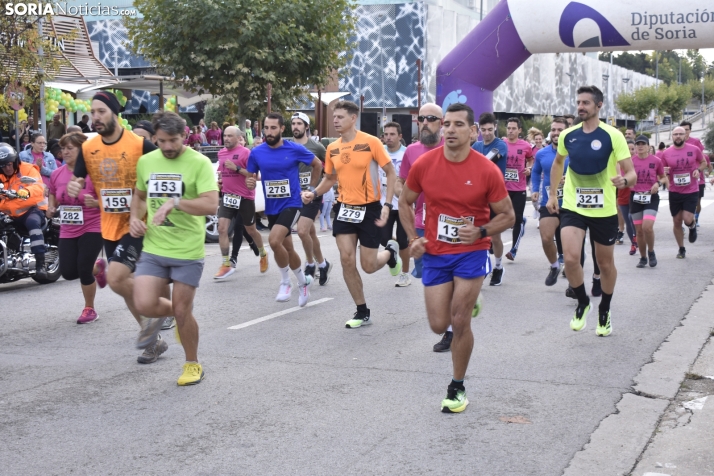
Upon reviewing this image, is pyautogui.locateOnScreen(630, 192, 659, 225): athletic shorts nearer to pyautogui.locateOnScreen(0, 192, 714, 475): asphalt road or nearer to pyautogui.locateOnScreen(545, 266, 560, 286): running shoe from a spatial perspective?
pyautogui.locateOnScreen(545, 266, 560, 286): running shoe

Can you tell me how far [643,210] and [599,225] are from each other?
513 centimetres

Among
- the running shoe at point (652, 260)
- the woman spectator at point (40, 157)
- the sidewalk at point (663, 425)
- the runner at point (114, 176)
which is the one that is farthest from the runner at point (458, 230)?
the woman spectator at point (40, 157)

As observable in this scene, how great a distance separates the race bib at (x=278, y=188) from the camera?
31.6ft

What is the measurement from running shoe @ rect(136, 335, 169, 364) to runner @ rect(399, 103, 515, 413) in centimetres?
237

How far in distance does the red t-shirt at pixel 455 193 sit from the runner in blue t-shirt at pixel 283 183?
4.00 m

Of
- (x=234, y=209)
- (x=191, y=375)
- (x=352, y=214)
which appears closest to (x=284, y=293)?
(x=352, y=214)

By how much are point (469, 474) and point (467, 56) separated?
45.4ft

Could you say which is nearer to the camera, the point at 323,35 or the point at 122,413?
the point at 122,413

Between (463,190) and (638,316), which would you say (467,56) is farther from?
(463,190)

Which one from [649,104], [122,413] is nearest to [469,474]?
[122,413]

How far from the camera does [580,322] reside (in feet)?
25.8

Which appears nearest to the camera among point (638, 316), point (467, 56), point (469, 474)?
point (469, 474)

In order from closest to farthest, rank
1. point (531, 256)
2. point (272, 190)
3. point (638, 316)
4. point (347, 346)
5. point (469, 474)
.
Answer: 1. point (469, 474)
2. point (347, 346)
3. point (638, 316)
4. point (272, 190)
5. point (531, 256)

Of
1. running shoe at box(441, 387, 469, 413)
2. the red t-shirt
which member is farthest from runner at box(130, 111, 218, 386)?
running shoe at box(441, 387, 469, 413)
